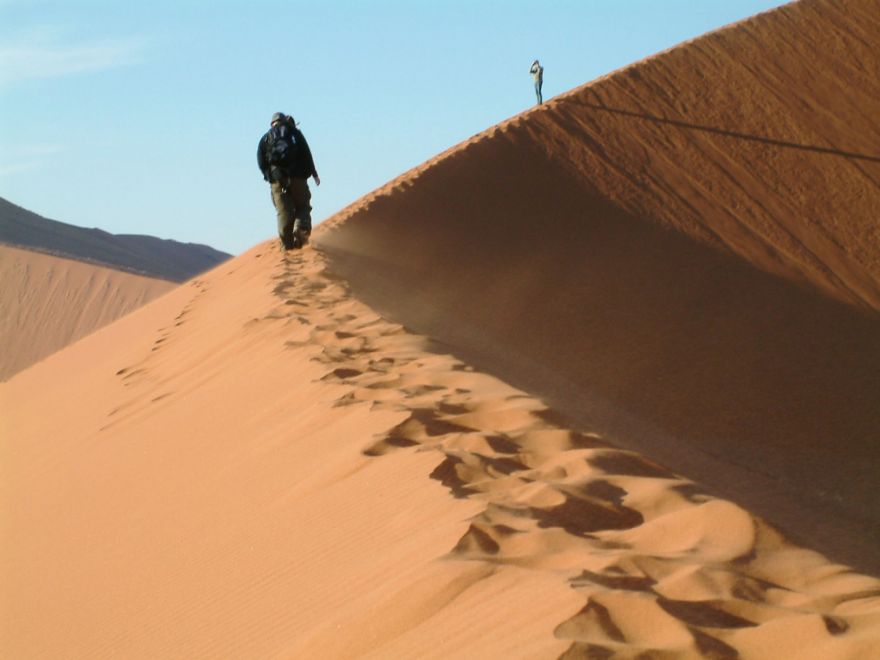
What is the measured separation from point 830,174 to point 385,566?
12830 mm

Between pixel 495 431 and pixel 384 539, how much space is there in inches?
54.7

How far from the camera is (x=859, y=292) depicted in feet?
44.7

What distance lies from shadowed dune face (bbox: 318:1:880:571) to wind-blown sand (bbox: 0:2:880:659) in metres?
0.05

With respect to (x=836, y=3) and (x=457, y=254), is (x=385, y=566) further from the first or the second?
(x=836, y=3)

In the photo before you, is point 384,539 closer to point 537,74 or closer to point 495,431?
point 495,431

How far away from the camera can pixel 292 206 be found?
539 inches

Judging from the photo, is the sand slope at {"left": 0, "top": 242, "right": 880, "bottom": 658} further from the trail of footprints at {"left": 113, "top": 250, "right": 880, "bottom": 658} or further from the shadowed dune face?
the shadowed dune face

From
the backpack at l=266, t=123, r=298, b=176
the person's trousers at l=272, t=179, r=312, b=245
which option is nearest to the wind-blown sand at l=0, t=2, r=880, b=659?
the person's trousers at l=272, t=179, r=312, b=245

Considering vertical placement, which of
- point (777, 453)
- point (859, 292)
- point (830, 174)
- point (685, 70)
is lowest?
point (777, 453)

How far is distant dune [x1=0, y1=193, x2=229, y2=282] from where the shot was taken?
64.0 metres

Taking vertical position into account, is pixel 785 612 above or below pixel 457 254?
below

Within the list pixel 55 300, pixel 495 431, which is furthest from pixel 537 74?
pixel 55 300

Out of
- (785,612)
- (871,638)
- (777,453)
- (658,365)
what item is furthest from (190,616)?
(658,365)

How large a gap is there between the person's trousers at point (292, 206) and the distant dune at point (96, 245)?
4377cm
